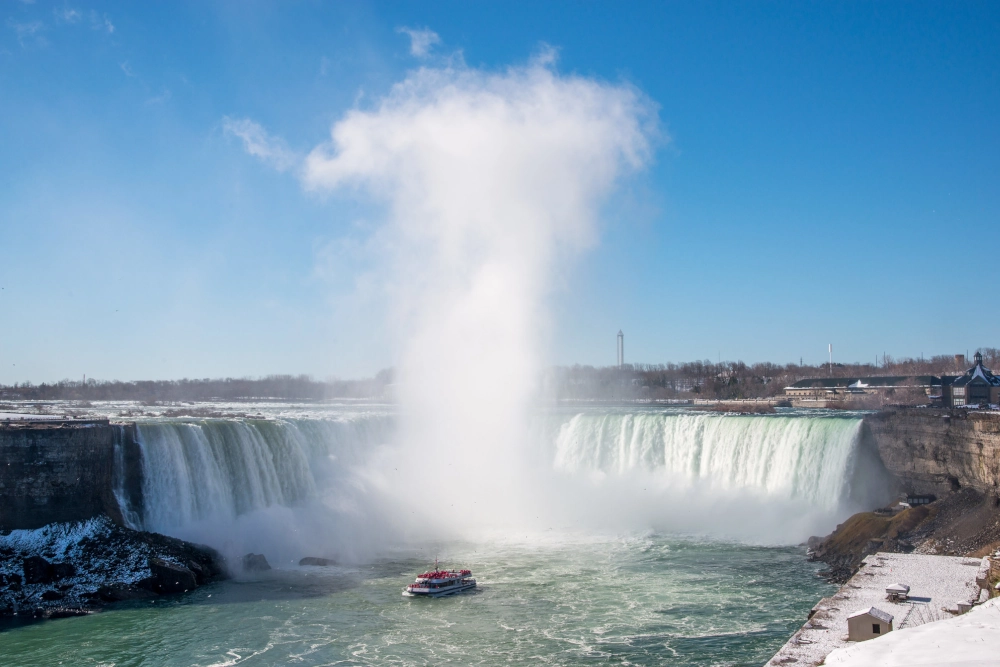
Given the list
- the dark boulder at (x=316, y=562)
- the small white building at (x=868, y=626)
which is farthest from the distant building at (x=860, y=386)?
the small white building at (x=868, y=626)

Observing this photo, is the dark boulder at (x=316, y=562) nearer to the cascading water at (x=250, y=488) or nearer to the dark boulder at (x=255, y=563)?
the cascading water at (x=250, y=488)

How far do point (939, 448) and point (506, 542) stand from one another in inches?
691

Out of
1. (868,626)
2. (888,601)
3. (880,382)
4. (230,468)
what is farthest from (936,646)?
(880,382)

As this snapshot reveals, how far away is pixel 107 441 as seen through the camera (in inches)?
1080

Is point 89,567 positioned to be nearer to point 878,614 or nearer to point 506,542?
point 506,542

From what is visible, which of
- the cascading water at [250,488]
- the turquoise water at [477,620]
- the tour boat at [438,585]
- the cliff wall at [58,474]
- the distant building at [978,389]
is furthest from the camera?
the distant building at [978,389]

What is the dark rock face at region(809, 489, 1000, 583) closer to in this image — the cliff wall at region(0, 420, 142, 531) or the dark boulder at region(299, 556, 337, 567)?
the dark boulder at region(299, 556, 337, 567)

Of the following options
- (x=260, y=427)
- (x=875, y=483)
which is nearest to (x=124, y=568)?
(x=260, y=427)

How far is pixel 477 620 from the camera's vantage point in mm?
20922

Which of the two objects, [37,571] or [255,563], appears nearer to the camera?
[37,571]

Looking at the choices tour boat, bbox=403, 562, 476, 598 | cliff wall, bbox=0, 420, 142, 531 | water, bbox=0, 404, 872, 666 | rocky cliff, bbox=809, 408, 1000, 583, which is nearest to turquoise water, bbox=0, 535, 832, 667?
water, bbox=0, 404, 872, 666

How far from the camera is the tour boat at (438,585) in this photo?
2319 cm

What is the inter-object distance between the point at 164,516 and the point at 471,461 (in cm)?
1813

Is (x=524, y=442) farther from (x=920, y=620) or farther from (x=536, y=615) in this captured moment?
(x=920, y=620)
